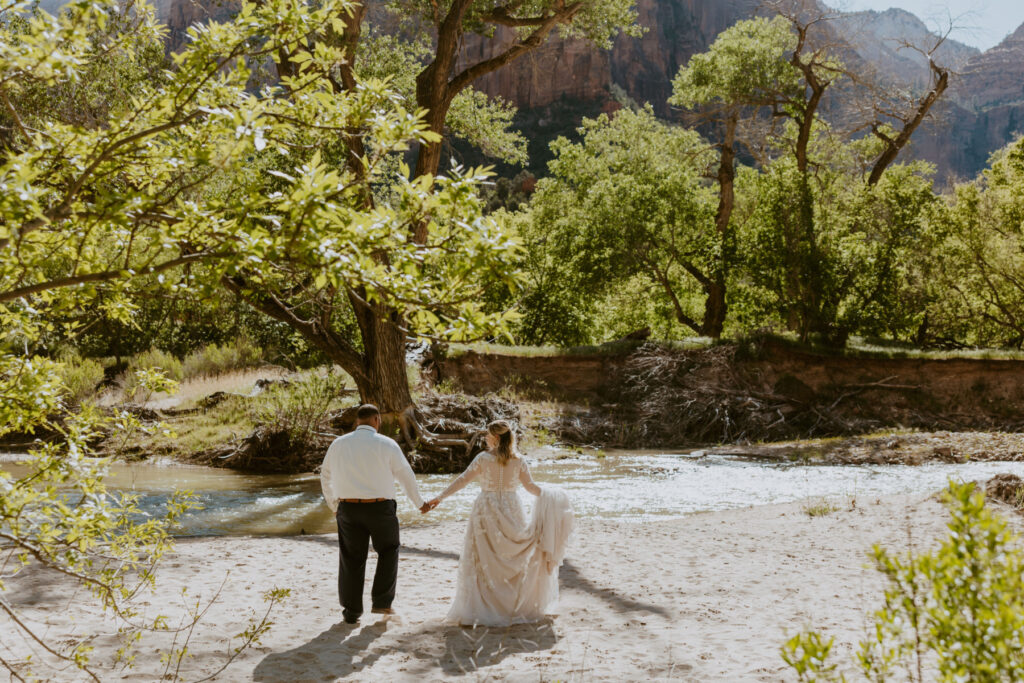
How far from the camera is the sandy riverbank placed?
19.0 ft

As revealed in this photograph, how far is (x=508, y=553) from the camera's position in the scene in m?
7.20

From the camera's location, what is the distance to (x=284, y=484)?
1588 centimetres

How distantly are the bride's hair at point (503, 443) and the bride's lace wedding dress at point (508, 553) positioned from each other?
0.18 feet

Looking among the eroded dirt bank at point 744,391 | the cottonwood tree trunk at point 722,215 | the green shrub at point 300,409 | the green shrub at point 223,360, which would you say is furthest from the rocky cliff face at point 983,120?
the green shrub at point 300,409

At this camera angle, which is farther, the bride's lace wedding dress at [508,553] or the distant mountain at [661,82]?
the distant mountain at [661,82]

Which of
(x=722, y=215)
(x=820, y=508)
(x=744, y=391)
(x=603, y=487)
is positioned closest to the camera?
(x=820, y=508)

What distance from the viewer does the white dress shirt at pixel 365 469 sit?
7039mm

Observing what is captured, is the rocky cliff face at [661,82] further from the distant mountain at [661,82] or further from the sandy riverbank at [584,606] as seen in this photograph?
the sandy riverbank at [584,606]

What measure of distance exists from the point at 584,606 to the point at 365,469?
254 cm

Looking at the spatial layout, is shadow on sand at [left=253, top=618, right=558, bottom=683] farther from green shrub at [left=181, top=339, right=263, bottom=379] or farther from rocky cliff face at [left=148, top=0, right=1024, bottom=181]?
rocky cliff face at [left=148, top=0, right=1024, bottom=181]

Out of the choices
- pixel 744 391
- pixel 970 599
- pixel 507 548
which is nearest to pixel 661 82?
pixel 744 391

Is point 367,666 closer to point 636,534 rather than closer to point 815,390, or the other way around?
point 636,534

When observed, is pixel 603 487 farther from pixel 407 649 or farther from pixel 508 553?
pixel 407 649

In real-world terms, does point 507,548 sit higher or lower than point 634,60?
lower
